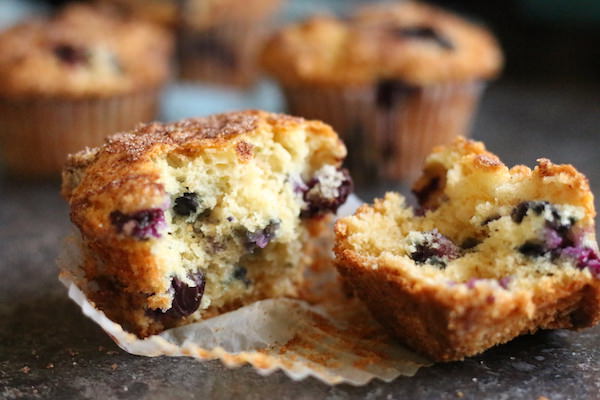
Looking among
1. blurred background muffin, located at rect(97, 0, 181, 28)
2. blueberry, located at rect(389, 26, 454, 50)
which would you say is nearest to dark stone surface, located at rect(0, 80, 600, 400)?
blueberry, located at rect(389, 26, 454, 50)

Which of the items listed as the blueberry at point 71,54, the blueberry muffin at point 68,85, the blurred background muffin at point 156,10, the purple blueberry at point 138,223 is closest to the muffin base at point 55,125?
the blueberry muffin at point 68,85

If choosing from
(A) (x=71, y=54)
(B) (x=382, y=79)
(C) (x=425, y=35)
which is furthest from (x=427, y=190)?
(A) (x=71, y=54)

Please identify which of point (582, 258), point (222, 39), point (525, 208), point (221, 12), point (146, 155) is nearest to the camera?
point (582, 258)

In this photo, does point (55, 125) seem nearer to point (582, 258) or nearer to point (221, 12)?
point (221, 12)

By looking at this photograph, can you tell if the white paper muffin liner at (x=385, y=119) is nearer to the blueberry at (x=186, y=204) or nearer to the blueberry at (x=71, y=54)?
the blueberry at (x=71, y=54)

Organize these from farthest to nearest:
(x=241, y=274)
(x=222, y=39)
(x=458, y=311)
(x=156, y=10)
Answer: (x=222, y=39) → (x=156, y=10) → (x=241, y=274) → (x=458, y=311)

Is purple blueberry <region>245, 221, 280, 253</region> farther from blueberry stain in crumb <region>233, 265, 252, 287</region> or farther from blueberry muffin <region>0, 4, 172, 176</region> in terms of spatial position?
blueberry muffin <region>0, 4, 172, 176</region>
